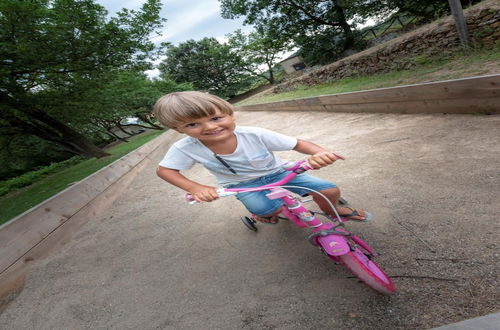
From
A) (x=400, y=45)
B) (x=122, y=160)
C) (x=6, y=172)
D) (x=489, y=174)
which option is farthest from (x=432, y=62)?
(x=6, y=172)

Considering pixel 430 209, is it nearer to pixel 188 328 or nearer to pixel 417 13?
pixel 188 328

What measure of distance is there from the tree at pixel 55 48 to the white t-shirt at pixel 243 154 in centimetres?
545

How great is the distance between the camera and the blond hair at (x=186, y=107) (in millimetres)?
1604

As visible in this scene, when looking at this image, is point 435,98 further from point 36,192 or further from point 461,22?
point 36,192

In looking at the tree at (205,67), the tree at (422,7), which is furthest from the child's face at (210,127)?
the tree at (205,67)

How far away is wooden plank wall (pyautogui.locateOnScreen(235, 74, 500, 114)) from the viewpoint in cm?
330

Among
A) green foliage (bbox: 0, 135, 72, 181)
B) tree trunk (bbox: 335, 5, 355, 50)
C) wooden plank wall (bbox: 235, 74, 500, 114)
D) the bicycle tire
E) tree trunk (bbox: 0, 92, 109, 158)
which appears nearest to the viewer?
the bicycle tire

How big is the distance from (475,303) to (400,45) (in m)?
10.0

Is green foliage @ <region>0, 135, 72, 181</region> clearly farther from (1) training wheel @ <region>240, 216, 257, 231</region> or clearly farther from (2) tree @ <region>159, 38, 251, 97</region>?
(2) tree @ <region>159, 38, 251, 97</region>

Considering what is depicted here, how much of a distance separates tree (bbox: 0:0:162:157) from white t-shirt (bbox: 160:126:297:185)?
5.45 m

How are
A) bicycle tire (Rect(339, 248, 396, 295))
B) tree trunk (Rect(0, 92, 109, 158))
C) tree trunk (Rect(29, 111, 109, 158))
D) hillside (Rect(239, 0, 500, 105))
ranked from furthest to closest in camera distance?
1. tree trunk (Rect(29, 111, 109, 158))
2. tree trunk (Rect(0, 92, 109, 158))
3. hillside (Rect(239, 0, 500, 105))
4. bicycle tire (Rect(339, 248, 396, 295))

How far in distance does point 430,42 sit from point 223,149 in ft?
30.4

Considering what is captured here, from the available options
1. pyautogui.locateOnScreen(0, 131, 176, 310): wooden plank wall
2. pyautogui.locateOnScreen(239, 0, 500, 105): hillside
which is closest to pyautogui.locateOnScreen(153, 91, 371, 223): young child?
pyautogui.locateOnScreen(0, 131, 176, 310): wooden plank wall

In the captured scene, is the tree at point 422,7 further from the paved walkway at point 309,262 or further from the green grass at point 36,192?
the green grass at point 36,192
